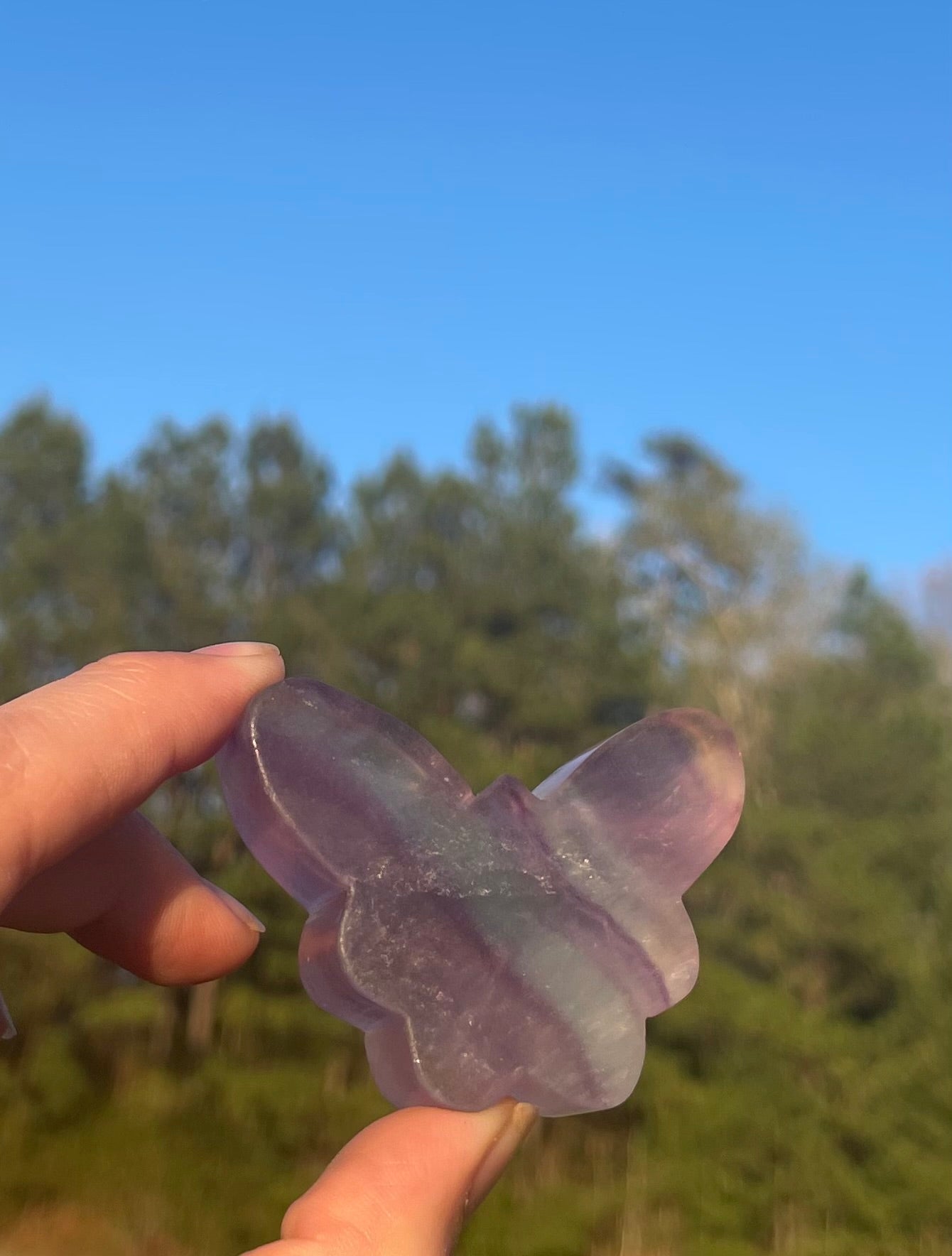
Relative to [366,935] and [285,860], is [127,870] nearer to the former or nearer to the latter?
[285,860]

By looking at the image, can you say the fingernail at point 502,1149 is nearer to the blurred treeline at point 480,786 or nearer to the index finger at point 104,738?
the index finger at point 104,738

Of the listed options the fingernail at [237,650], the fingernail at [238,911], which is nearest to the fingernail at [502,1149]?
the fingernail at [238,911]

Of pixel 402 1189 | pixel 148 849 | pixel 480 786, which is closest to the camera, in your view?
pixel 402 1189

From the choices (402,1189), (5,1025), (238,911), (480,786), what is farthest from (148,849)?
(480,786)

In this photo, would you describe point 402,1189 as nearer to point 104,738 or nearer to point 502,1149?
point 502,1149

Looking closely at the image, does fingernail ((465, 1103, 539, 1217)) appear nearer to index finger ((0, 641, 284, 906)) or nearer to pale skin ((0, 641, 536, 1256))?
pale skin ((0, 641, 536, 1256))

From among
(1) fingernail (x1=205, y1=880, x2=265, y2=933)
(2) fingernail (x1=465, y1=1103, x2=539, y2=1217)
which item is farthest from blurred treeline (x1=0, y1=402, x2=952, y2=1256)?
(2) fingernail (x1=465, y1=1103, x2=539, y2=1217)

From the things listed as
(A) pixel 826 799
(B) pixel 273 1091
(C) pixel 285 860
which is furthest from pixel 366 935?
(A) pixel 826 799
